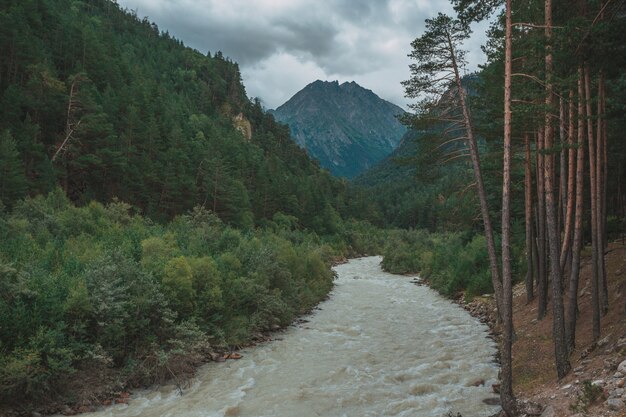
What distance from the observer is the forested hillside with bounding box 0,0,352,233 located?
34.9 m

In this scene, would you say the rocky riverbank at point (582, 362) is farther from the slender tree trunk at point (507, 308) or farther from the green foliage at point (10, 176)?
the green foliage at point (10, 176)

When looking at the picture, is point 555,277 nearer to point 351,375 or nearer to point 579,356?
point 579,356

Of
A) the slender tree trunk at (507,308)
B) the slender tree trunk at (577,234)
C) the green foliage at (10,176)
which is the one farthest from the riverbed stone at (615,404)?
the green foliage at (10,176)

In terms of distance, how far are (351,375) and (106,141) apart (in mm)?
34018

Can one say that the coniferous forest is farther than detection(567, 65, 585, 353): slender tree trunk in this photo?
No

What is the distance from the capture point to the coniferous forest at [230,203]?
9594 millimetres

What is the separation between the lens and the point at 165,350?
12414mm

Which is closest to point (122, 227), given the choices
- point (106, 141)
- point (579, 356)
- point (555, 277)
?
point (106, 141)

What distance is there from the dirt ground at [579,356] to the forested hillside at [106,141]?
30719mm

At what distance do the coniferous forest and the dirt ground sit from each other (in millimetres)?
567

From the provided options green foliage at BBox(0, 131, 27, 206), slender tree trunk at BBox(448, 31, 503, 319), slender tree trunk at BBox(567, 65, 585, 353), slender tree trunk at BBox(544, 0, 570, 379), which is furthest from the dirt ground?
green foliage at BBox(0, 131, 27, 206)

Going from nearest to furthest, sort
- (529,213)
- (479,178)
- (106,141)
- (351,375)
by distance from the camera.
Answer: (479,178) < (351,375) < (529,213) < (106,141)

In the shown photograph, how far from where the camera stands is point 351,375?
1252 centimetres

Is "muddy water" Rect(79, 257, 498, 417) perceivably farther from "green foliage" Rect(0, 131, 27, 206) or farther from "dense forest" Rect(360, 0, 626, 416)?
"green foliage" Rect(0, 131, 27, 206)
